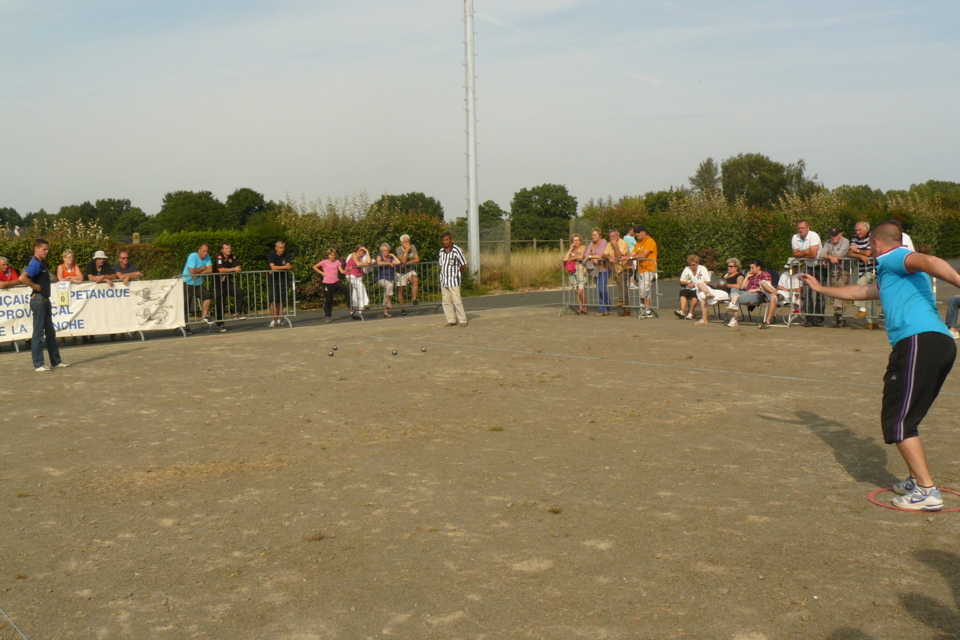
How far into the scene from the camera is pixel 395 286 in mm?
22359

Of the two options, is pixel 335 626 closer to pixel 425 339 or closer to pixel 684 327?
pixel 425 339

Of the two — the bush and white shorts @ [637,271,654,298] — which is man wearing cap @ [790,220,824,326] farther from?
the bush

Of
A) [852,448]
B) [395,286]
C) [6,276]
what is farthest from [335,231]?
[852,448]

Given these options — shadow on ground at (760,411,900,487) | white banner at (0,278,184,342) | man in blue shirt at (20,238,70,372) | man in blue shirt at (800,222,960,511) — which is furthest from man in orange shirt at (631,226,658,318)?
man in blue shirt at (800,222,960,511)

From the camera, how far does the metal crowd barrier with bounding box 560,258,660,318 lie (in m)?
18.8

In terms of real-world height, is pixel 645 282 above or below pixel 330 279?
below

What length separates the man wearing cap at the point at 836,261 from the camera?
15.8 meters

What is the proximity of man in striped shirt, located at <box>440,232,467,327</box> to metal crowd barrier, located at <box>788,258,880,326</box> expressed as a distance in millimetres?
6339

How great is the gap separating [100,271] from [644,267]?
11.0m

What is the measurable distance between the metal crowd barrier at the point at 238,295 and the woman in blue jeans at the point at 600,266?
21.5 feet

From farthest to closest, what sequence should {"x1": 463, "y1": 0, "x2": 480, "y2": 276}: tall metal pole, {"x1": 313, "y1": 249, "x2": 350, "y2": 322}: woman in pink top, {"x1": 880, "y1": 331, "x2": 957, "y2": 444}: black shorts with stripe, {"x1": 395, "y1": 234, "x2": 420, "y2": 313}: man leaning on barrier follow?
{"x1": 463, "y1": 0, "x2": 480, "y2": 276}: tall metal pole → {"x1": 395, "y1": 234, "x2": 420, "y2": 313}: man leaning on barrier → {"x1": 313, "y1": 249, "x2": 350, "y2": 322}: woman in pink top → {"x1": 880, "y1": 331, "x2": 957, "y2": 444}: black shorts with stripe

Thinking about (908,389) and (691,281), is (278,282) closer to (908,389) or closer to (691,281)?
(691,281)

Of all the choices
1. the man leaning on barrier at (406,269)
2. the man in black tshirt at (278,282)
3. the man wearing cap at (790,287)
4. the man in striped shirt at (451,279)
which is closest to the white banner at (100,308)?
the man in black tshirt at (278,282)

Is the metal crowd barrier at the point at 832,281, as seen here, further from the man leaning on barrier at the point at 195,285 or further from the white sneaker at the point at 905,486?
the man leaning on barrier at the point at 195,285
